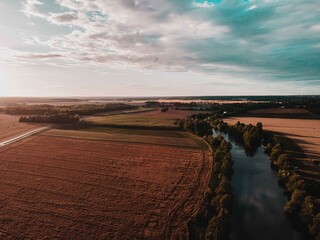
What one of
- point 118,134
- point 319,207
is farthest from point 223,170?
point 118,134

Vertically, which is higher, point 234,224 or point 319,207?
point 319,207

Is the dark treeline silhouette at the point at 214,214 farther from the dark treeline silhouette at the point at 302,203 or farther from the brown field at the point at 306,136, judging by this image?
the brown field at the point at 306,136

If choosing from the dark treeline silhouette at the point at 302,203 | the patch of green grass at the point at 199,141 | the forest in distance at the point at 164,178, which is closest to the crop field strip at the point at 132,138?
the forest in distance at the point at 164,178

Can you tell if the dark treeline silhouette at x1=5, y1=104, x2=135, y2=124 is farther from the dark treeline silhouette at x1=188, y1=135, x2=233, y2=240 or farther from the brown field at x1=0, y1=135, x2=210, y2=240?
the dark treeline silhouette at x1=188, y1=135, x2=233, y2=240

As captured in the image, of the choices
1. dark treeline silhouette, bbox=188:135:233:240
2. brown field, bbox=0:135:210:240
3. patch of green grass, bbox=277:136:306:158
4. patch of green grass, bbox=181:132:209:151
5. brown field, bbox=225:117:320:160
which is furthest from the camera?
patch of green grass, bbox=181:132:209:151

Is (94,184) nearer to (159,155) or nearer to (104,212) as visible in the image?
(104,212)

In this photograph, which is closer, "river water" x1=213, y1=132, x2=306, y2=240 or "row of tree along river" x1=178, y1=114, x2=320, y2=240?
"row of tree along river" x1=178, y1=114, x2=320, y2=240

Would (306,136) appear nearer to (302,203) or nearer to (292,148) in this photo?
(292,148)

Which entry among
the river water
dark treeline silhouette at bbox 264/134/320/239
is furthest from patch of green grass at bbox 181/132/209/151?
dark treeline silhouette at bbox 264/134/320/239
